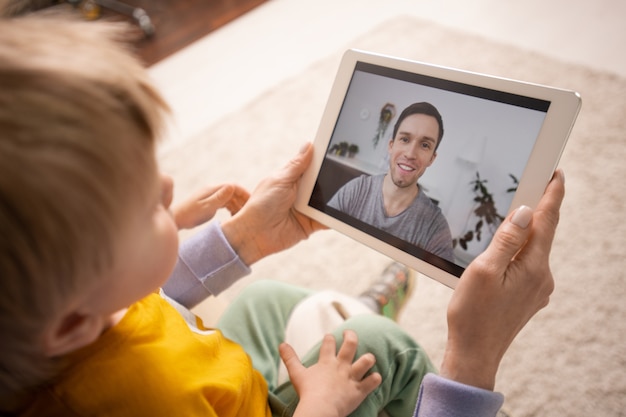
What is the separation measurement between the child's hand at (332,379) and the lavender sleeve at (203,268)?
0.55 ft

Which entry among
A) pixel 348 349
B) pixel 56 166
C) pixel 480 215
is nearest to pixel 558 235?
pixel 480 215

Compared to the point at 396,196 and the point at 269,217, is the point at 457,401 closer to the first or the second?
the point at 396,196

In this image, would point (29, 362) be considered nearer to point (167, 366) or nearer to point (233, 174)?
point (167, 366)

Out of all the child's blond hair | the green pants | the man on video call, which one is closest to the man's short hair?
the man on video call

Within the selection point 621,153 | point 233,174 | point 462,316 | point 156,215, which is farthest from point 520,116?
point 233,174

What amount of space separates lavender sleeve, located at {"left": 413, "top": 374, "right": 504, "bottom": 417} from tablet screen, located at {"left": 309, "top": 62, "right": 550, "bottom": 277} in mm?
143

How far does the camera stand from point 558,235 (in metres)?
1.02

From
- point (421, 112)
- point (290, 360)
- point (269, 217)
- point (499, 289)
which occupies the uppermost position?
point (421, 112)

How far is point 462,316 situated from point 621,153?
84 cm

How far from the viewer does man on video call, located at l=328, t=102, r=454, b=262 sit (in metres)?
0.62

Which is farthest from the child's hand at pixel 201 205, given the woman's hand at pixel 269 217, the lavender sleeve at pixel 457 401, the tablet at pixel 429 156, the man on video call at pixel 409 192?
the lavender sleeve at pixel 457 401

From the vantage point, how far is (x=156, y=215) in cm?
42

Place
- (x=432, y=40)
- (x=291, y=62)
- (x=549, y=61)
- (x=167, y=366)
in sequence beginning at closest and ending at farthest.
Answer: (x=167, y=366)
(x=549, y=61)
(x=432, y=40)
(x=291, y=62)

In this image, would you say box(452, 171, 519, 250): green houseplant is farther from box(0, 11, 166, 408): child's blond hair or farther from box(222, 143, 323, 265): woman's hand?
box(0, 11, 166, 408): child's blond hair
